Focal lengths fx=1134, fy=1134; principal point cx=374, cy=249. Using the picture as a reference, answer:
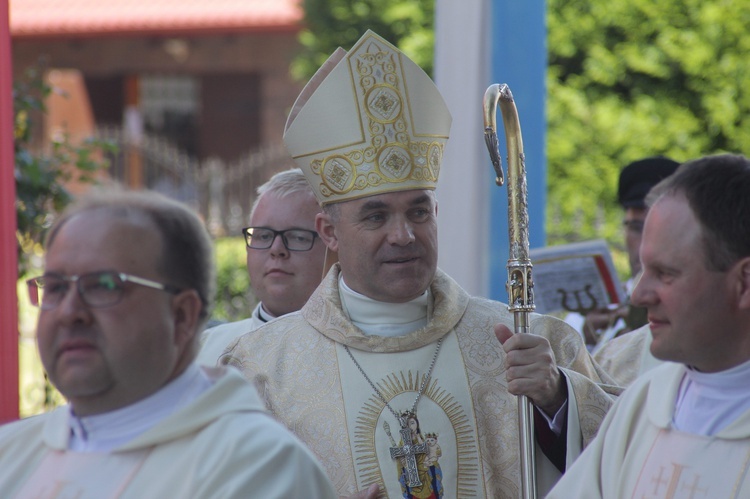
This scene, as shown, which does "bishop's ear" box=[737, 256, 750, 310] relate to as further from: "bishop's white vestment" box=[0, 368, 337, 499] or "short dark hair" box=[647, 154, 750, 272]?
"bishop's white vestment" box=[0, 368, 337, 499]

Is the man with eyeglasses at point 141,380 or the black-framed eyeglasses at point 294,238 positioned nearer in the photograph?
the man with eyeglasses at point 141,380

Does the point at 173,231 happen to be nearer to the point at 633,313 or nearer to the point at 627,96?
Result: the point at 633,313

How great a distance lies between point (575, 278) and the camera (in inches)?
193

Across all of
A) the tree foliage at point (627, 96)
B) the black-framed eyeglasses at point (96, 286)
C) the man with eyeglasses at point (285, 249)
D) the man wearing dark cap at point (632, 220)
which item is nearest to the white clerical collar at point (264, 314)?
the man with eyeglasses at point (285, 249)

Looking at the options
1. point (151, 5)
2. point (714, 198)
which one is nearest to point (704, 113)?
point (714, 198)

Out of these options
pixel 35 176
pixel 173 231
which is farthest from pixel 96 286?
pixel 35 176

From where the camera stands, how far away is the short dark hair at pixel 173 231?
2441 millimetres

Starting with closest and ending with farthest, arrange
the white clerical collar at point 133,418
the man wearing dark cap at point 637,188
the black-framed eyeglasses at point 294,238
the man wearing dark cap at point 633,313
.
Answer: the white clerical collar at point 133,418, the black-framed eyeglasses at point 294,238, the man wearing dark cap at point 633,313, the man wearing dark cap at point 637,188

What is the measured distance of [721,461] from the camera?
250 cm

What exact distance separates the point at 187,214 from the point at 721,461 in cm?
130

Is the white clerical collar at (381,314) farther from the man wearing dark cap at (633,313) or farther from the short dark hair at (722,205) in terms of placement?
the man wearing dark cap at (633,313)

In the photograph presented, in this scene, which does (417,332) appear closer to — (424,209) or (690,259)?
(424,209)

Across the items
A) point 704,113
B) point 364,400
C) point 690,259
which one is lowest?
point 364,400

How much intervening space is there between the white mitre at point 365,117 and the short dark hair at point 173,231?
115 cm
